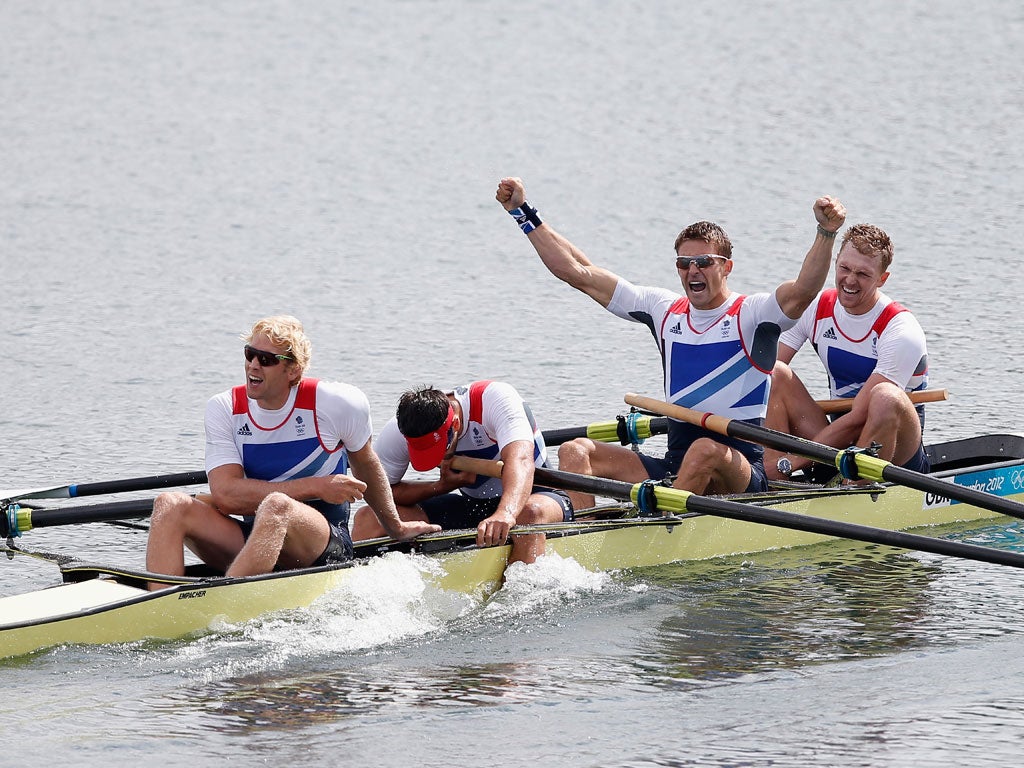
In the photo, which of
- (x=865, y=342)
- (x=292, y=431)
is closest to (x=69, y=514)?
(x=292, y=431)

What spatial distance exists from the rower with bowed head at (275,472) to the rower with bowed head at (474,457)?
1.01 feet

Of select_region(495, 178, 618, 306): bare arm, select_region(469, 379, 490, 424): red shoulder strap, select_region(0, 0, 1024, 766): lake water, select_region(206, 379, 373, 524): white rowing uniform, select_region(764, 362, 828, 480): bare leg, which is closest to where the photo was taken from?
select_region(0, 0, 1024, 766): lake water

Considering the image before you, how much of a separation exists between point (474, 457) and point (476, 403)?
279 mm

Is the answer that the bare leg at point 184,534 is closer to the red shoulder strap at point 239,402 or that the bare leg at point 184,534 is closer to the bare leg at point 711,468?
the red shoulder strap at point 239,402

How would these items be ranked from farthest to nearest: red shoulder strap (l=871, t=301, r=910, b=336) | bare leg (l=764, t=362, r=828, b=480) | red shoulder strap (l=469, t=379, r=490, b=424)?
1. bare leg (l=764, t=362, r=828, b=480)
2. red shoulder strap (l=871, t=301, r=910, b=336)
3. red shoulder strap (l=469, t=379, r=490, b=424)

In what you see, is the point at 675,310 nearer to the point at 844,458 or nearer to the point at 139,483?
the point at 844,458

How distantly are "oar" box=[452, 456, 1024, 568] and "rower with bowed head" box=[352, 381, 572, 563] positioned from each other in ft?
0.33

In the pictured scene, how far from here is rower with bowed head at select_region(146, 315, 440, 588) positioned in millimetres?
7016

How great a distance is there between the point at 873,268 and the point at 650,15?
2237 centimetres

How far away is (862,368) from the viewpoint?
9.36m

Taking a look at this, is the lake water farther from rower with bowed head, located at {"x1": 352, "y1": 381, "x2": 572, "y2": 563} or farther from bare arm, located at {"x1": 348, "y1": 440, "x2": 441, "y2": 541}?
rower with bowed head, located at {"x1": 352, "y1": 381, "x2": 572, "y2": 563}

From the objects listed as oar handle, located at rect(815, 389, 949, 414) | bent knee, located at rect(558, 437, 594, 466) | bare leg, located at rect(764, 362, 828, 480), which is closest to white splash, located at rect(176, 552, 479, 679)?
bent knee, located at rect(558, 437, 594, 466)

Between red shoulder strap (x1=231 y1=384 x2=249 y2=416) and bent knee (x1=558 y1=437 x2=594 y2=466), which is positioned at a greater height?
red shoulder strap (x1=231 y1=384 x2=249 y2=416)

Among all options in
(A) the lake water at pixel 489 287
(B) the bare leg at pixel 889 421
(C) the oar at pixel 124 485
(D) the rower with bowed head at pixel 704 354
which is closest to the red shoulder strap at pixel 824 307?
(B) the bare leg at pixel 889 421
